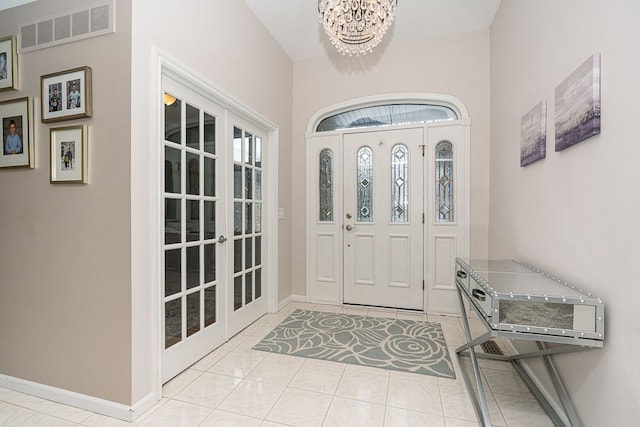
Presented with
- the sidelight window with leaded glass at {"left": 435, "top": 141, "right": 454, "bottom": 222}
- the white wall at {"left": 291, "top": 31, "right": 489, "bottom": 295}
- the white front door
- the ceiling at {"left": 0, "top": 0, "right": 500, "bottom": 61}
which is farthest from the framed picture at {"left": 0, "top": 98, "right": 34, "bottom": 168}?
the sidelight window with leaded glass at {"left": 435, "top": 141, "right": 454, "bottom": 222}

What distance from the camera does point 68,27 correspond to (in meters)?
1.81

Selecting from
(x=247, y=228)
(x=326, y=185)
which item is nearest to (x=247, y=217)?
(x=247, y=228)

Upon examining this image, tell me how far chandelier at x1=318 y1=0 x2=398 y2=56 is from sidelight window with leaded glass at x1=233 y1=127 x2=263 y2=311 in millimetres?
1264

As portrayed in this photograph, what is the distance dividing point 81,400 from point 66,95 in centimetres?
183

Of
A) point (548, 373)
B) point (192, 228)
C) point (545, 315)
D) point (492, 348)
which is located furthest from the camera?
point (492, 348)

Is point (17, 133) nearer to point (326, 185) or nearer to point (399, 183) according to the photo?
point (326, 185)

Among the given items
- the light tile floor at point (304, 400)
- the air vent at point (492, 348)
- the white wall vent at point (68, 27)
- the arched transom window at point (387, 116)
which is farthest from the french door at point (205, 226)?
the air vent at point (492, 348)

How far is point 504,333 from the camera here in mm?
1434

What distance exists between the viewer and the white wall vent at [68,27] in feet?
5.62

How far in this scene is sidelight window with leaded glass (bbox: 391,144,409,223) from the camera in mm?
3527

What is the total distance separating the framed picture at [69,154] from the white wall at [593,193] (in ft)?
8.85

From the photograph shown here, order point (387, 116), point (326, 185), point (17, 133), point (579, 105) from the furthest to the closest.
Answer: point (326, 185), point (387, 116), point (17, 133), point (579, 105)

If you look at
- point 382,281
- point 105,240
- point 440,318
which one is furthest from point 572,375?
point 105,240

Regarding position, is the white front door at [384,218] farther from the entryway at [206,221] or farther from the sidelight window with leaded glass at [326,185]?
the entryway at [206,221]
